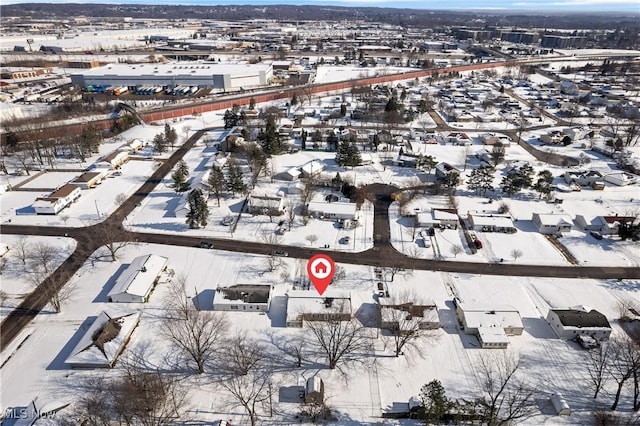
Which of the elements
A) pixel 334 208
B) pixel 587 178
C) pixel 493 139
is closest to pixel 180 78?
pixel 334 208

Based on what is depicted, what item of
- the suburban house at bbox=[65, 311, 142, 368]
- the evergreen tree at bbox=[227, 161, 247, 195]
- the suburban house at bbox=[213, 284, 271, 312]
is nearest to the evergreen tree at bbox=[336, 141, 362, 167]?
the evergreen tree at bbox=[227, 161, 247, 195]

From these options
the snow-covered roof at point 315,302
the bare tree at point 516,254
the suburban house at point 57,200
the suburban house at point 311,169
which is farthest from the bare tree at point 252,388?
the suburban house at point 57,200

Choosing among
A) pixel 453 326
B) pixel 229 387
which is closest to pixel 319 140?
pixel 453 326

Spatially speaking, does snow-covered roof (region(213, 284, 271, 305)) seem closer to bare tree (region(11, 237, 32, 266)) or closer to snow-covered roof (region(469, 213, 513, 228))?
bare tree (region(11, 237, 32, 266))

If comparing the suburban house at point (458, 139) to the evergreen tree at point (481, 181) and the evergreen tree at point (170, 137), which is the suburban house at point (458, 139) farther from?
the evergreen tree at point (170, 137)

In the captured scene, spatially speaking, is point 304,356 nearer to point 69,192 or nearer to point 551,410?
point 551,410

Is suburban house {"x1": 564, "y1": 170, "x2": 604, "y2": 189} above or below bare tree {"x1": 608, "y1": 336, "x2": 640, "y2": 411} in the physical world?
above

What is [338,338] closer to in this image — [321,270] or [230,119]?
[321,270]
